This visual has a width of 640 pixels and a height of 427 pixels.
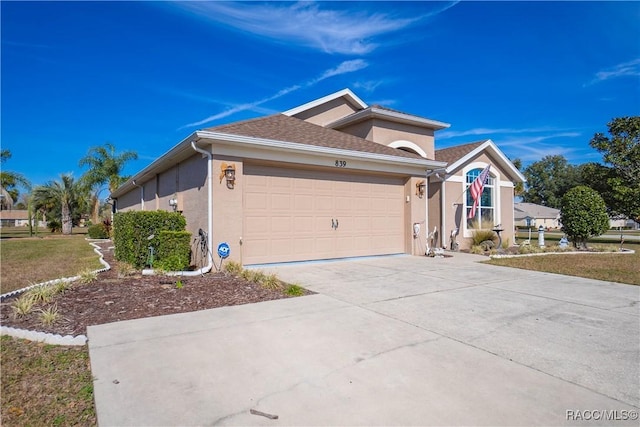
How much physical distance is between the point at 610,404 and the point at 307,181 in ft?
27.0

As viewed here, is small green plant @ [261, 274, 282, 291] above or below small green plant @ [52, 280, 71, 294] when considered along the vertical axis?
below

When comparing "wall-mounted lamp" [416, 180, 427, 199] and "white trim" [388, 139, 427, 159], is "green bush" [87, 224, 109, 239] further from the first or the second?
"wall-mounted lamp" [416, 180, 427, 199]

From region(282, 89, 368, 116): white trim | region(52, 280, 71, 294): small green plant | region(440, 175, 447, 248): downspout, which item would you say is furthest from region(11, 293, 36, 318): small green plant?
region(440, 175, 447, 248): downspout

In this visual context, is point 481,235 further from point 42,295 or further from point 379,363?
point 42,295

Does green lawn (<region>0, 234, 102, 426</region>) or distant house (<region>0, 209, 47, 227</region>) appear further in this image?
distant house (<region>0, 209, 47, 227</region>)

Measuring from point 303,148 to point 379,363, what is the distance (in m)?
6.85

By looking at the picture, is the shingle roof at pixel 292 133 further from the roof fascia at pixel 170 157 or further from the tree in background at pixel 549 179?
the tree in background at pixel 549 179

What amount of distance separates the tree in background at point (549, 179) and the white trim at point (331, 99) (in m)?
59.7

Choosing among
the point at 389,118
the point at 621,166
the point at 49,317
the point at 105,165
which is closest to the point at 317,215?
the point at 389,118

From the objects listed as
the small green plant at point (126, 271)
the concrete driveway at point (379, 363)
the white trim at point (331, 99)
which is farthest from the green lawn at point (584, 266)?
the small green plant at point (126, 271)

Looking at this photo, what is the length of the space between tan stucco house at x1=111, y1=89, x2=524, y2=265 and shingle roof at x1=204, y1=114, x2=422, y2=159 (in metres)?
0.05

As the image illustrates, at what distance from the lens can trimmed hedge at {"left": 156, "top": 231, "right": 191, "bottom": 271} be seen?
779 cm

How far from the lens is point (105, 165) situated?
3125cm

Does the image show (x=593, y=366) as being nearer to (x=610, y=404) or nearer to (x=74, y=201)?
(x=610, y=404)
